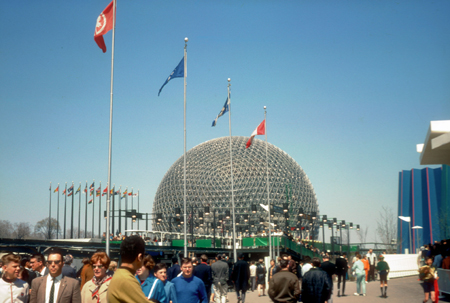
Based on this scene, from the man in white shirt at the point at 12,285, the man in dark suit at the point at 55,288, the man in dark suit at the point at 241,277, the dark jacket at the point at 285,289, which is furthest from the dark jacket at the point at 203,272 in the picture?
the man in dark suit at the point at 55,288

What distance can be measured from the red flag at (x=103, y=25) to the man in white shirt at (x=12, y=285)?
1463 cm

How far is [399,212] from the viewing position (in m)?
63.3

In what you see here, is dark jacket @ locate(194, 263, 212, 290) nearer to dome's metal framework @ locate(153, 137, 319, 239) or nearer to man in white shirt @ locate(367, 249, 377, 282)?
man in white shirt @ locate(367, 249, 377, 282)

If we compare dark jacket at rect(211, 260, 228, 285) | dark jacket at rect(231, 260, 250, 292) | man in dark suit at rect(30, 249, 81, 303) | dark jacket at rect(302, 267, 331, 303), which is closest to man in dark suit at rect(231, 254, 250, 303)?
dark jacket at rect(231, 260, 250, 292)

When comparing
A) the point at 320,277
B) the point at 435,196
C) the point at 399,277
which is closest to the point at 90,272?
the point at 320,277

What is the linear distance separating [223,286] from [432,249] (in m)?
12.7

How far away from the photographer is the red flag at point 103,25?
19.8m

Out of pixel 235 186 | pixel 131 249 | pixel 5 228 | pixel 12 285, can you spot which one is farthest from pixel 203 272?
pixel 5 228

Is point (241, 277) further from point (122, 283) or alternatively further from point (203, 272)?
point (122, 283)

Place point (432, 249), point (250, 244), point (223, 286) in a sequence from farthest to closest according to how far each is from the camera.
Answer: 1. point (250, 244)
2. point (432, 249)
3. point (223, 286)

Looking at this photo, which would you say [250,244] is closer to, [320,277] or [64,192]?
[64,192]

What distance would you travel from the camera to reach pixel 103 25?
19.9 metres

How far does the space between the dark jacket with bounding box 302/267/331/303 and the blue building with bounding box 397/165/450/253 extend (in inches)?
1542

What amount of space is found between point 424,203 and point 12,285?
54156mm
